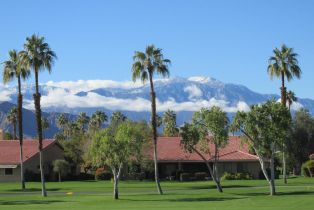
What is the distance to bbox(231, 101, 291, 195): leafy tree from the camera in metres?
51.5

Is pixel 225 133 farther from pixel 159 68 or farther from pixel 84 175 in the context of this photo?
pixel 84 175

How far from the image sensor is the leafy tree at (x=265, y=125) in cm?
5147

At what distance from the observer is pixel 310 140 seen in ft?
311

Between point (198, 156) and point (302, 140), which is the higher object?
point (302, 140)

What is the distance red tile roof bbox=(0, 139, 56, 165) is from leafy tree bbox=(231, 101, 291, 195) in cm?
4589

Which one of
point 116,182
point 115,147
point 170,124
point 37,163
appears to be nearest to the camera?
point 115,147

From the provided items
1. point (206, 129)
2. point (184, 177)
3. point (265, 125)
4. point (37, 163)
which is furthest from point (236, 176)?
point (265, 125)

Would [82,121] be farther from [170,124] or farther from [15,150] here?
[15,150]

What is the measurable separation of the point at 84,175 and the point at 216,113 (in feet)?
143

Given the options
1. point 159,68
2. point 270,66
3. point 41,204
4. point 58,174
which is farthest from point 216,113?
point 58,174

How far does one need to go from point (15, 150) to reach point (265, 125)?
51161 millimetres

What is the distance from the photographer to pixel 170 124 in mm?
154125

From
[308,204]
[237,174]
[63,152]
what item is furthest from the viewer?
[63,152]

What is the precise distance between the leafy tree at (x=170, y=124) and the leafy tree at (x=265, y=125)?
8856 centimetres
